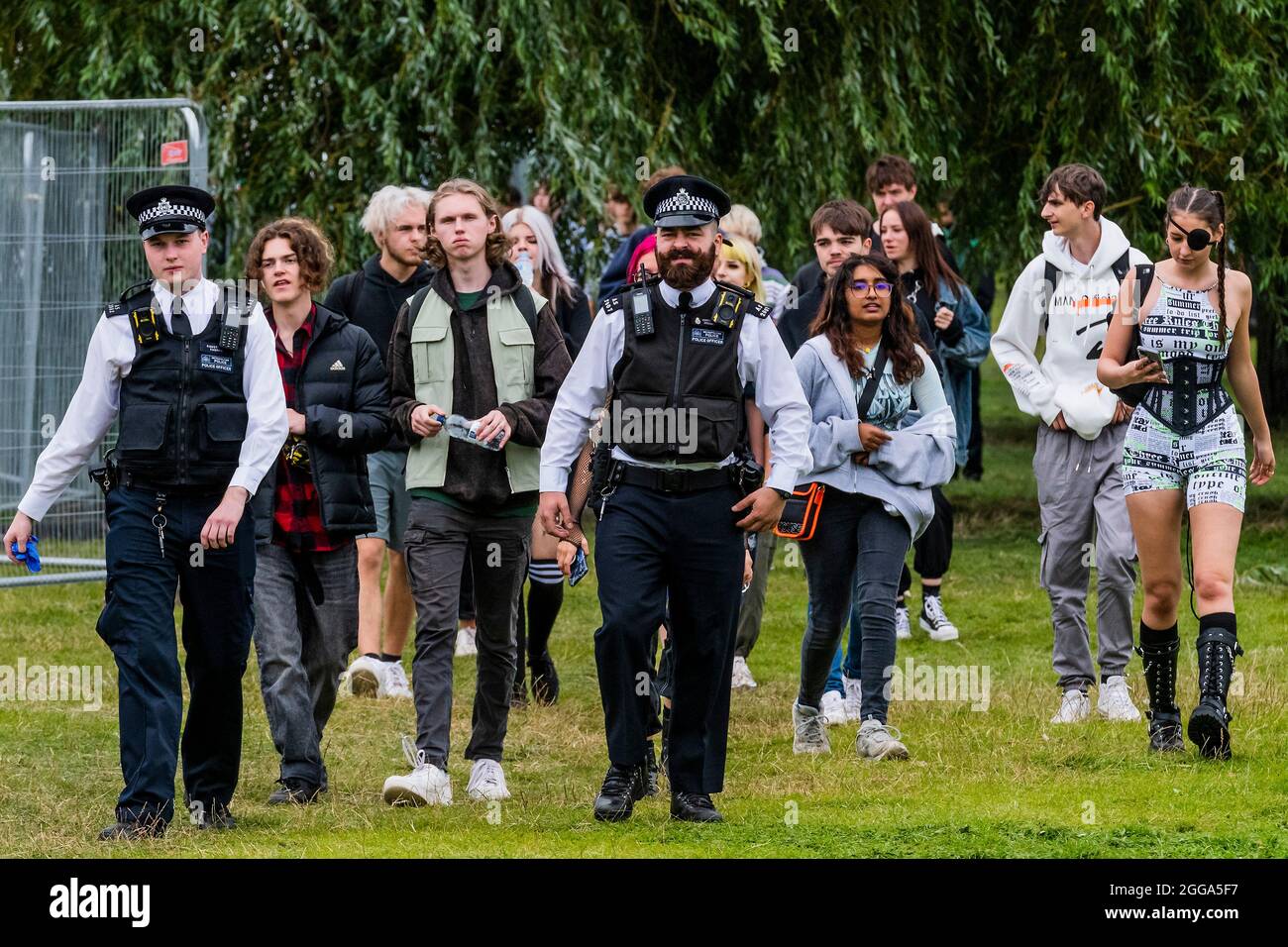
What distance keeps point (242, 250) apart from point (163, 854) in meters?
8.36

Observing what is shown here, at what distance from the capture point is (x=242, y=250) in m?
14.1

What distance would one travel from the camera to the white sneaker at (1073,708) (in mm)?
8695

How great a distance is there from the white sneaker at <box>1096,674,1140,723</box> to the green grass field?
0.18m

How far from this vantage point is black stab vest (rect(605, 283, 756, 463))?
6.68m

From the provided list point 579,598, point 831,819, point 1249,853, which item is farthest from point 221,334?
point 579,598

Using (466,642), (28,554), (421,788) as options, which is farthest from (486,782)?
(466,642)

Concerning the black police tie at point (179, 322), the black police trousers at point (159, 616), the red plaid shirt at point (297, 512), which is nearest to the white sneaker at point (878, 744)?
the red plaid shirt at point (297, 512)

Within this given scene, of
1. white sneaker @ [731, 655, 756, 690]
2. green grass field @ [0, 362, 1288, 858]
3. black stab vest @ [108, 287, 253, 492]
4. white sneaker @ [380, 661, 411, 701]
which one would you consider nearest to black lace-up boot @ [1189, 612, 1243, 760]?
green grass field @ [0, 362, 1288, 858]

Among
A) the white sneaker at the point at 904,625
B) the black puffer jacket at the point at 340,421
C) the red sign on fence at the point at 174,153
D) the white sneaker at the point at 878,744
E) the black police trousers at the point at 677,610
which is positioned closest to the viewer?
the black police trousers at the point at 677,610

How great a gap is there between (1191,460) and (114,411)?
3.83m

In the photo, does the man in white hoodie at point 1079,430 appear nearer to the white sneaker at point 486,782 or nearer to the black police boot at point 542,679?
the black police boot at point 542,679

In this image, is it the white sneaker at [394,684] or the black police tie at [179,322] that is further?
the white sneaker at [394,684]

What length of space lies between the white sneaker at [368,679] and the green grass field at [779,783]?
17cm

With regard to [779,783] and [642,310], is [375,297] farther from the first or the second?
[779,783]
